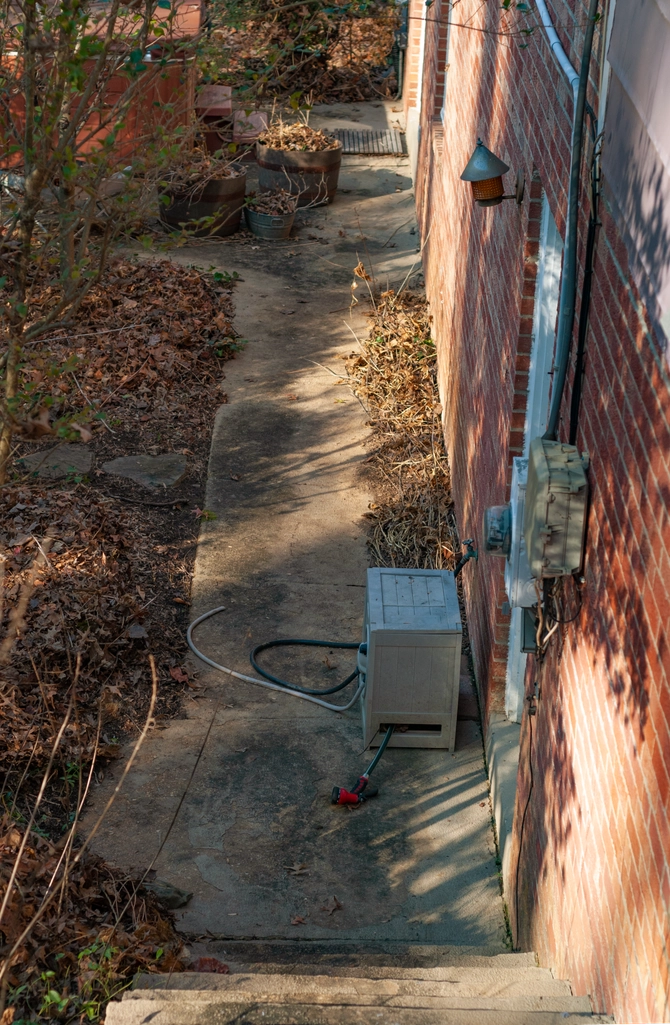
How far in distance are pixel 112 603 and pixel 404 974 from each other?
335 cm

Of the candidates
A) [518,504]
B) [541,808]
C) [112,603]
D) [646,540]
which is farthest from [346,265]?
[646,540]

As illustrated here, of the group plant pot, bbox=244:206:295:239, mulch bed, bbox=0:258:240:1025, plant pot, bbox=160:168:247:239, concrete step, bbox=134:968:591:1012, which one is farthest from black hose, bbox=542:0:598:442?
plant pot, bbox=244:206:295:239

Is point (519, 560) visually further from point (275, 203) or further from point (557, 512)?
point (275, 203)

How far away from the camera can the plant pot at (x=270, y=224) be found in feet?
44.5

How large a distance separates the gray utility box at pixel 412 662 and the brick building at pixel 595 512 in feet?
0.87

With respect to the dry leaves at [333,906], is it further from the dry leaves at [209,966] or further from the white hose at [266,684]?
the white hose at [266,684]

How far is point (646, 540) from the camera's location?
Result: 10.1 feet

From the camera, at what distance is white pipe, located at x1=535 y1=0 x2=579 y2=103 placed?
4.26m

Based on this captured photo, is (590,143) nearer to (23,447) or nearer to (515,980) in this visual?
(515,980)

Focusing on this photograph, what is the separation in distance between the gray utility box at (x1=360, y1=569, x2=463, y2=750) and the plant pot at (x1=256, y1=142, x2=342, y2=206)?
8894mm

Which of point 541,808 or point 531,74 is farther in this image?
point 531,74

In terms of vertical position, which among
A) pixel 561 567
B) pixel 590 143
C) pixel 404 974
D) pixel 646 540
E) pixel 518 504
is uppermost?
pixel 590 143

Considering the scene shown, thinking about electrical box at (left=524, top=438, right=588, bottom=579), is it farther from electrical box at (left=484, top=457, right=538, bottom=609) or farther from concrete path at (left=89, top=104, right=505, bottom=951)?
concrete path at (left=89, top=104, right=505, bottom=951)

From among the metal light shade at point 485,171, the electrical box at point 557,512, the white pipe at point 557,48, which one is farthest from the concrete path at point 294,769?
the white pipe at point 557,48
